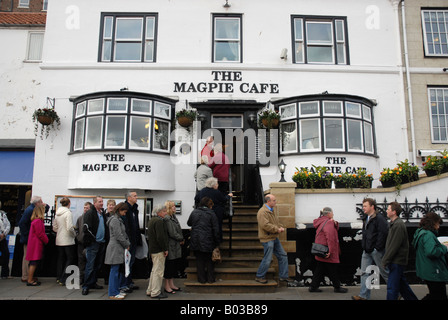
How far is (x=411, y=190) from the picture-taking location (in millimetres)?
8727

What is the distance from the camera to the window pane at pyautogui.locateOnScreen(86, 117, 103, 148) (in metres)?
10.7

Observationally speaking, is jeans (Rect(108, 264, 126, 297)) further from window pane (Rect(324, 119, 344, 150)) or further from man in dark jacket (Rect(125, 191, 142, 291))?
window pane (Rect(324, 119, 344, 150))

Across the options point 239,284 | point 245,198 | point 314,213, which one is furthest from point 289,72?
point 239,284

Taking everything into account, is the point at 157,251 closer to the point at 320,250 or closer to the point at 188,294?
the point at 188,294

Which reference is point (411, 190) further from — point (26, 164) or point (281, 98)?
point (26, 164)

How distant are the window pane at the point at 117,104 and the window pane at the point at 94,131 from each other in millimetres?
468

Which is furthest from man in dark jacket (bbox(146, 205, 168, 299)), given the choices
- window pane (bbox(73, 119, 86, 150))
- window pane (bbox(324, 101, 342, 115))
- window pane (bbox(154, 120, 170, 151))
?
window pane (bbox(324, 101, 342, 115))

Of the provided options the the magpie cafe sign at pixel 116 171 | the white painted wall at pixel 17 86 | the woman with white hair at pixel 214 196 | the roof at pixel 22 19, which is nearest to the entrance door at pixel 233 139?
the the magpie cafe sign at pixel 116 171

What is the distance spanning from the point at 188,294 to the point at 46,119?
7170mm

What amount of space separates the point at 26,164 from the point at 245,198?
27.0 feet

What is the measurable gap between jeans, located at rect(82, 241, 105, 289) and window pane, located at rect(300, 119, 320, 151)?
6604 millimetres

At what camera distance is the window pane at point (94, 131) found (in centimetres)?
1070

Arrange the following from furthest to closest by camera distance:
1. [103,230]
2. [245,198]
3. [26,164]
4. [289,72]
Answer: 1. [26,164]
2. [289,72]
3. [245,198]
4. [103,230]

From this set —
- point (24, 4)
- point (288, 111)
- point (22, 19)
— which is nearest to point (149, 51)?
point (288, 111)
